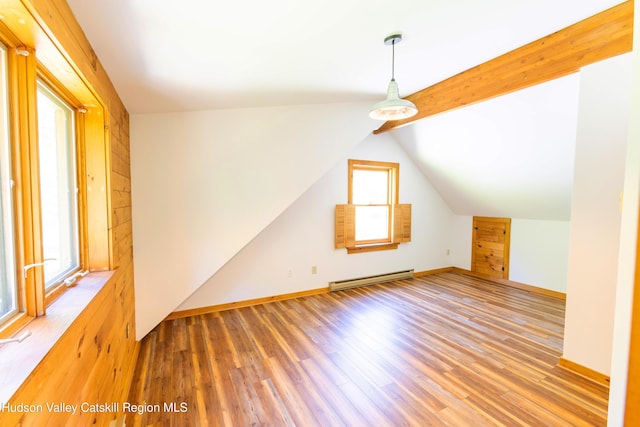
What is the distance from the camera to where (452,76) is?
281 cm

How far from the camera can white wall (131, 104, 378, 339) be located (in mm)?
2639

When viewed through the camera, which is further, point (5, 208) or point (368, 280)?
Answer: point (368, 280)

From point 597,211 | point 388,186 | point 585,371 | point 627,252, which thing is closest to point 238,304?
point 388,186

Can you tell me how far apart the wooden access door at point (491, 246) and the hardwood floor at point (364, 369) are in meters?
1.19

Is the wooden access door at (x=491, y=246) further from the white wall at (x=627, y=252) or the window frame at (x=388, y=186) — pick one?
the white wall at (x=627, y=252)

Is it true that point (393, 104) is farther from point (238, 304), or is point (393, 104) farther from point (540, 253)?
point (540, 253)

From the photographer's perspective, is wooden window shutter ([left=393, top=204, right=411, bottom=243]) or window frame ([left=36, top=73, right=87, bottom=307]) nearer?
window frame ([left=36, top=73, right=87, bottom=307])

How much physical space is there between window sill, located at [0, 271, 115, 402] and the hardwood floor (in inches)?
41.2

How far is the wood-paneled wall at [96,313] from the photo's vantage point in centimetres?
86

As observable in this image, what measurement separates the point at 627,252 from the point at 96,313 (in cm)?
209

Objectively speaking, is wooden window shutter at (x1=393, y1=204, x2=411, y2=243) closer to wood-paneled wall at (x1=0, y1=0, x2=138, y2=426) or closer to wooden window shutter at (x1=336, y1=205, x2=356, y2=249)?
wooden window shutter at (x1=336, y1=205, x2=356, y2=249)

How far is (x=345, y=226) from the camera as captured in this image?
439 cm

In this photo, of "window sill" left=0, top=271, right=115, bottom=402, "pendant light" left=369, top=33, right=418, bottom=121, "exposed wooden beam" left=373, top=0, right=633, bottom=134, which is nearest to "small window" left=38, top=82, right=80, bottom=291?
"window sill" left=0, top=271, right=115, bottom=402

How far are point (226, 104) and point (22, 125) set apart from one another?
1821 millimetres
